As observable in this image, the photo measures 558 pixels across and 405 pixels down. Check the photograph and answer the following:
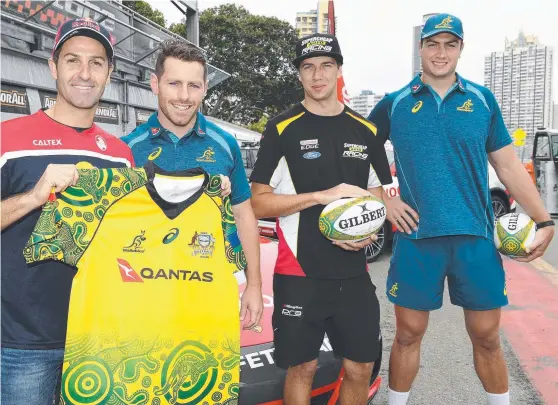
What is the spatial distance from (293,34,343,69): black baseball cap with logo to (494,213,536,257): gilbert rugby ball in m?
1.31

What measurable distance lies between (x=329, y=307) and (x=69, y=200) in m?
1.39

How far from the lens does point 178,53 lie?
2.25 m

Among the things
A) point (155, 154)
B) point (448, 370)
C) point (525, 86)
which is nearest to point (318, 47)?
point (155, 154)

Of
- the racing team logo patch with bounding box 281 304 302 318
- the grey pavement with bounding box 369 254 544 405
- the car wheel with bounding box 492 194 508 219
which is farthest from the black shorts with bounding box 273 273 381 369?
the car wheel with bounding box 492 194 508 219

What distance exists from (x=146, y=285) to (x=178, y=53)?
102cm

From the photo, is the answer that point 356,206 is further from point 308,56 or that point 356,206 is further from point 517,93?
point 517,93

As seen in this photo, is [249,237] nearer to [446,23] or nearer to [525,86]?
[446,23]

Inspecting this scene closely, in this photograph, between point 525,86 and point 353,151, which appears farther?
point 525,86

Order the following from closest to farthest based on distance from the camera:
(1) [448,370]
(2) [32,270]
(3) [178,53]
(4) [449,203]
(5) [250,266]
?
(2) [32,270], (3) [178,53], (5) [250,266], (4) [449,203], (1) [448,370]

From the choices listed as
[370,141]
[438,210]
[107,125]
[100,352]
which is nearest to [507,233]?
[438,210]

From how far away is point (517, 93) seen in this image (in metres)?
56.8

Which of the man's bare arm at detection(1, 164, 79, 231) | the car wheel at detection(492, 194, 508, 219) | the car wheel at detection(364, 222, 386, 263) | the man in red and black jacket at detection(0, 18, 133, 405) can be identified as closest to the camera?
the man's bare arm at detection(1, 164, 79, 231)

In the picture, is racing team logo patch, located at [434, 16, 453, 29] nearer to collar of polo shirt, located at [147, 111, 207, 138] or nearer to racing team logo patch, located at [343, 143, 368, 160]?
racing team logo patch, located at [343, 143, 368, 160]

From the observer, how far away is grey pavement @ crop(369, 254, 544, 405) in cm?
347
